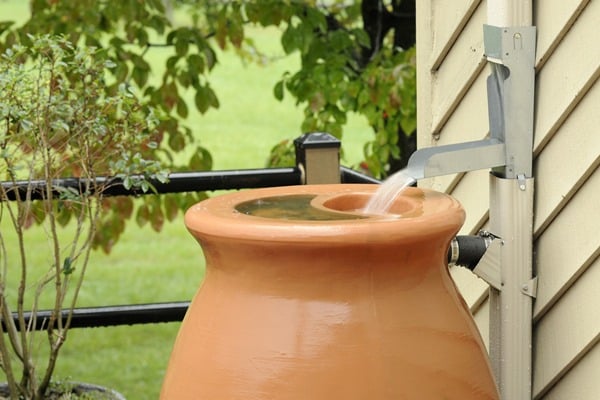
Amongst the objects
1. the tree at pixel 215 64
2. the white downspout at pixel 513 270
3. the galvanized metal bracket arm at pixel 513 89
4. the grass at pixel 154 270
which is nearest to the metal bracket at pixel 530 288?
the white downspout at pixel 513 270

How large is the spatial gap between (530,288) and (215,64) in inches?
117

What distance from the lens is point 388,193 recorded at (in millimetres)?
1775

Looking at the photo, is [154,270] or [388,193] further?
[154,270]

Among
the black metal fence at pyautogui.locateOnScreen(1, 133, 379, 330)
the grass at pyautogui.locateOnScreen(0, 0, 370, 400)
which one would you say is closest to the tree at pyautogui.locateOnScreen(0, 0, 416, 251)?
the grass at pyautogui.locateOnScreen(0, 0, 370, 400)

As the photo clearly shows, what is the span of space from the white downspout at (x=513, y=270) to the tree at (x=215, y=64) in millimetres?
2412

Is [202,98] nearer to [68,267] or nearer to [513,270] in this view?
[68,267]

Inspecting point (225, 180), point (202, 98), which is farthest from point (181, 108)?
point (225, 180)

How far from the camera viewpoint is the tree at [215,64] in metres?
4.41

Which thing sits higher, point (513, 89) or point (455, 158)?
point (513, 89)

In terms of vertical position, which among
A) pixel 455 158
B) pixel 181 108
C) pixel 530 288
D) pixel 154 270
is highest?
pixel 455 158

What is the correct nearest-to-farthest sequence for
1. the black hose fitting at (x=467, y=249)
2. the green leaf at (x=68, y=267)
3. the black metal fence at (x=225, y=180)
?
the black hose fitting at (x=467, y=249) < the green leaf at (x=68, y=267) < the black metal fence at (x=225, y=180)

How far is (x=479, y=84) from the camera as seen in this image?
204 cm

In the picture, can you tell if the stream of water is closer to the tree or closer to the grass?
the grass

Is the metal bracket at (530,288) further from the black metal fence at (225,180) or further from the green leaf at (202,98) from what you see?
the green leaf at (202,98)
